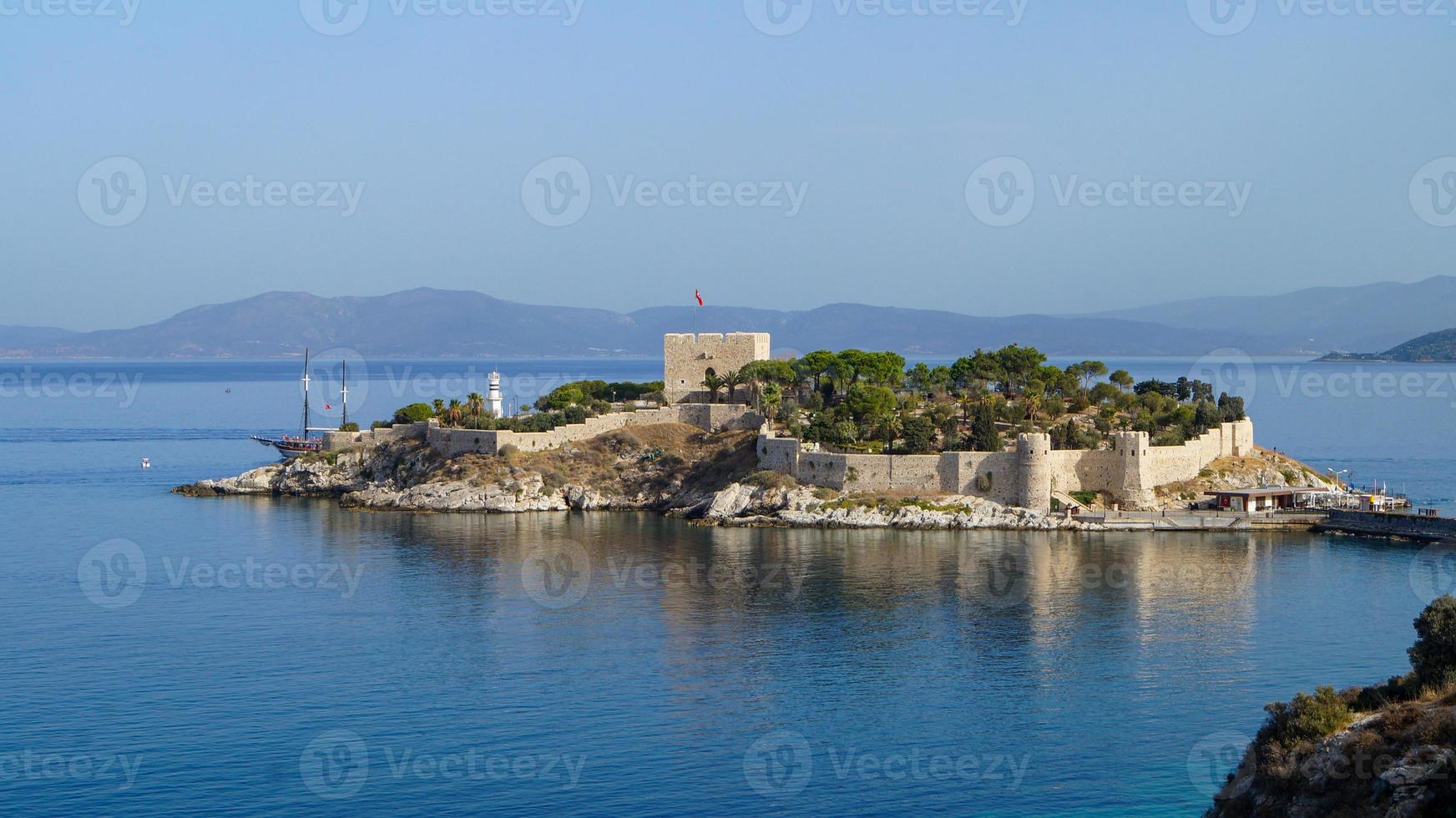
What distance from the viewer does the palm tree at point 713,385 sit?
65.2m

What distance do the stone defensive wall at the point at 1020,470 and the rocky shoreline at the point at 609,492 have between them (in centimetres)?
74

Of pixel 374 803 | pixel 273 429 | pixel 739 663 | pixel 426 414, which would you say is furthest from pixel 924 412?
pixel 273 429

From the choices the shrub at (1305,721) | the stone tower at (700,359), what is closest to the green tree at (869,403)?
the stone tower at (700,359)

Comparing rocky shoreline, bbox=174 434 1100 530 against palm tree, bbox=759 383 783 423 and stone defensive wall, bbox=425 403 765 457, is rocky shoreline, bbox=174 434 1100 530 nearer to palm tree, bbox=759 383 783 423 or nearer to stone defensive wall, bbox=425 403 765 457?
stone defensive wall, bbox=425 403 765 457

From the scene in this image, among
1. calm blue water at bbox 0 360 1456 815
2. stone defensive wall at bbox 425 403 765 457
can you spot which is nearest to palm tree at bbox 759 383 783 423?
stone defensive wall at bbox 425 403 765 457

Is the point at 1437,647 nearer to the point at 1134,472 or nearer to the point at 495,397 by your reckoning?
the point at 1134,472

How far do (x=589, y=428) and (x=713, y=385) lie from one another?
6.55 m

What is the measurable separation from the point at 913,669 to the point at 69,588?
24.6m

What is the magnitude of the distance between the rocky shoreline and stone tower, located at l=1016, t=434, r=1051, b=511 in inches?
21.7

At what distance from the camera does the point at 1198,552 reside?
46.6m

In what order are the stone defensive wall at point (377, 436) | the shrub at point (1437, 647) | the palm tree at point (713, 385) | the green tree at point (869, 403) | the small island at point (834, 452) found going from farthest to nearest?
the palm tree at point (713, 385) → the stone defensive wall at point (377, 436) → the green tree at point (869, 403) → the small island at point (834, 452) → the shrub at point (1437, 647)

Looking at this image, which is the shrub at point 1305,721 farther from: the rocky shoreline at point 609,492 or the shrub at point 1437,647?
the rocky shoreline at point 609,492

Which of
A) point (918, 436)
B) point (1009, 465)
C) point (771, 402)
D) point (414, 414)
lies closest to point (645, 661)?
point (918, 436)

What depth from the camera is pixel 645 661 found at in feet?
107
